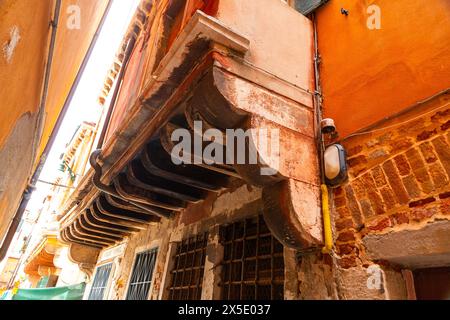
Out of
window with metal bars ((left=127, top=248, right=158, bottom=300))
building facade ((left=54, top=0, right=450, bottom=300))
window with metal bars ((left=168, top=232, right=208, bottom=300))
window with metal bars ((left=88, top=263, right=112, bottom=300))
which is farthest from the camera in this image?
window with metal bars ((left=88, top=263, right=112, bottom=300))

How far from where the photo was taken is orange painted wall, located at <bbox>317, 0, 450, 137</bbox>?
183 centimetres

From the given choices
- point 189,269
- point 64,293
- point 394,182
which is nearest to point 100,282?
point 64,293

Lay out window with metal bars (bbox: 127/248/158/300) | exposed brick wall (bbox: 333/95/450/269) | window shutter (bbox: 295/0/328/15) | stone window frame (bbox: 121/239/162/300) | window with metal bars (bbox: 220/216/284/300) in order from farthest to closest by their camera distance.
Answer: window with metal bars (bbox: 127/248/158/300)
stone window frame (bbox: 121/239/162/300)
window shutter (bbox: 295/0/328/15)
window with metal bars (bbox: 220/216/284/300)
exposed brick wall (bbox: 333/95/450/269)

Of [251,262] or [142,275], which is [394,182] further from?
[142,275]

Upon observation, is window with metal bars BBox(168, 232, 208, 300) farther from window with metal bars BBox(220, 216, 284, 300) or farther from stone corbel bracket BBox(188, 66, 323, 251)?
stone corbel bracket BBox(188, 66, 323, 251)

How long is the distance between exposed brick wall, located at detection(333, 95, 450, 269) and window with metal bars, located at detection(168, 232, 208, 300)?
7.25ft

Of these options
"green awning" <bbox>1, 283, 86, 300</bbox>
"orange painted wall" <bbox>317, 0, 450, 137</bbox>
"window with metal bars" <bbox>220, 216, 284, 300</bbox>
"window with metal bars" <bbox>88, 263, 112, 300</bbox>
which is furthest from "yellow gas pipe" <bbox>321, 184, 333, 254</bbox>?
"green awning" <bbox>1, 283, 86, 300</bbox>

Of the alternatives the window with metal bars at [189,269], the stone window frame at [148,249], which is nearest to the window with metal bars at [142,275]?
the stone window frame at [148,249]

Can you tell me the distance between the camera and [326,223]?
2000mm

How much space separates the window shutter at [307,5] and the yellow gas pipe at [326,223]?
2.00m

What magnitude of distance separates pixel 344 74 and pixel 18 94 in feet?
7.73

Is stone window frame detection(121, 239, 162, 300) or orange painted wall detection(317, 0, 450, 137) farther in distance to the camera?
stone window frame detection(121, 239, 162, 300)
